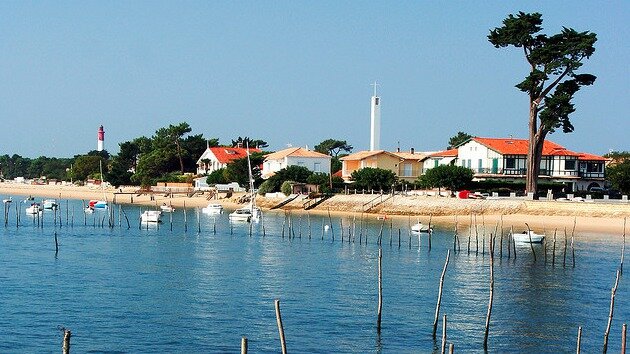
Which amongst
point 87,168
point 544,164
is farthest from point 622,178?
point 87,168

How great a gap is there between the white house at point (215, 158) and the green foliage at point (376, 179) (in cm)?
3913

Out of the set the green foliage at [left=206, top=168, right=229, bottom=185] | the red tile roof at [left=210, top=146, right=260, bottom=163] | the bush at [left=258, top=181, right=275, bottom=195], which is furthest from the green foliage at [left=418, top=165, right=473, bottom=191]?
the red tile roof at [left=210, top=146, right=260, bottom=163]

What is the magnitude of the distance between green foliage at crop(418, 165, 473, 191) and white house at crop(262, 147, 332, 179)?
101 ft

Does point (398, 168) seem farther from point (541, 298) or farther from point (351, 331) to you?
point (351, 331)

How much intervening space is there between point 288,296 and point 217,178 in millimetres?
96039

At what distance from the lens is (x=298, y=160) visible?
5197 inches

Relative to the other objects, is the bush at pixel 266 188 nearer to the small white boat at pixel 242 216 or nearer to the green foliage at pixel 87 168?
the small white boat at pixel 242 216

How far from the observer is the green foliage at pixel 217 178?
135 metres

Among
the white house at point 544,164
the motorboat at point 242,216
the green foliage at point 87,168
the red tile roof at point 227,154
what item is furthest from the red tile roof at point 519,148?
the green foliage at point 87,168

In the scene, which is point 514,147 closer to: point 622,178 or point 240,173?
point 622,178

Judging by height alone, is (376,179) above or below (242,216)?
above

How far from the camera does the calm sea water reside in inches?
1268

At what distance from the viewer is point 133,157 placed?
584ft

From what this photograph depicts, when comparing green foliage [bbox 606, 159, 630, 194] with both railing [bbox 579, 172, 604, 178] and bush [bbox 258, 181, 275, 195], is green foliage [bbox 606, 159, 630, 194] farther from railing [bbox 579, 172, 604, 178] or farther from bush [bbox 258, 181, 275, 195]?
bush [bbox 258, 181, 275, 195]
